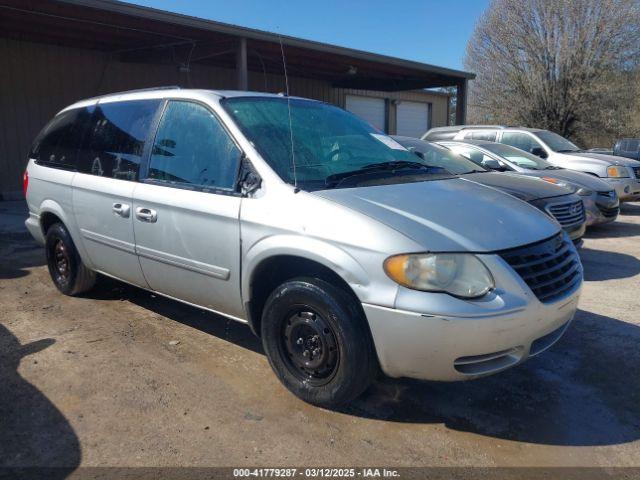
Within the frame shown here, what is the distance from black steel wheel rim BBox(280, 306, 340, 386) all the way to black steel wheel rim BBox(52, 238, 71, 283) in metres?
2.80

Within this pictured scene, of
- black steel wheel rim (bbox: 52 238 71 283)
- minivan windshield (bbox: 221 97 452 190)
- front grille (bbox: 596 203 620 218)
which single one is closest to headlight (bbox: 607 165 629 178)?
front grille (bbox: 596 203 620 218)

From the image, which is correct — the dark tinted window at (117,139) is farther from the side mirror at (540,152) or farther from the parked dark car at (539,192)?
the side mirror at (540,152)


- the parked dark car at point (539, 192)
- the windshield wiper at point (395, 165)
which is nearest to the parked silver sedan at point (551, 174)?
the parked dark car at point (539, 192)

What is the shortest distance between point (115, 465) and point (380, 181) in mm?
2184

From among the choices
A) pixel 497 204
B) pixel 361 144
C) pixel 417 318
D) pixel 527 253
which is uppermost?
pixel 361 144

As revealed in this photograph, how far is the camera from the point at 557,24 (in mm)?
26094

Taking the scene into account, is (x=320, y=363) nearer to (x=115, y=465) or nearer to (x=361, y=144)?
(x=115, y=465)

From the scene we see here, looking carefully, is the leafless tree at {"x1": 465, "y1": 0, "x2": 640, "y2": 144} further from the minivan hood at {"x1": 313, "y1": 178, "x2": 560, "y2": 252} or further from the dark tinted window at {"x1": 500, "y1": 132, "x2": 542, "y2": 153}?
the minivan hood at {"x1": 313, "y1": 178, "x2": 560, "y2": 252}

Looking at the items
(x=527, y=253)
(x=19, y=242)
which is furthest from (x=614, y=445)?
(x=19, y=242)

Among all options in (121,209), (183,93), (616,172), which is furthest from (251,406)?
(616,172)

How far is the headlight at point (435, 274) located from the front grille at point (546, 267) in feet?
0.88

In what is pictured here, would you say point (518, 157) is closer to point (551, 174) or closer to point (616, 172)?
point (551, 174)

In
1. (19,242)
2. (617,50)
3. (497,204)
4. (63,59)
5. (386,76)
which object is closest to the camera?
(497,204)

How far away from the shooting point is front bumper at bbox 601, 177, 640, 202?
1015 centimetres
